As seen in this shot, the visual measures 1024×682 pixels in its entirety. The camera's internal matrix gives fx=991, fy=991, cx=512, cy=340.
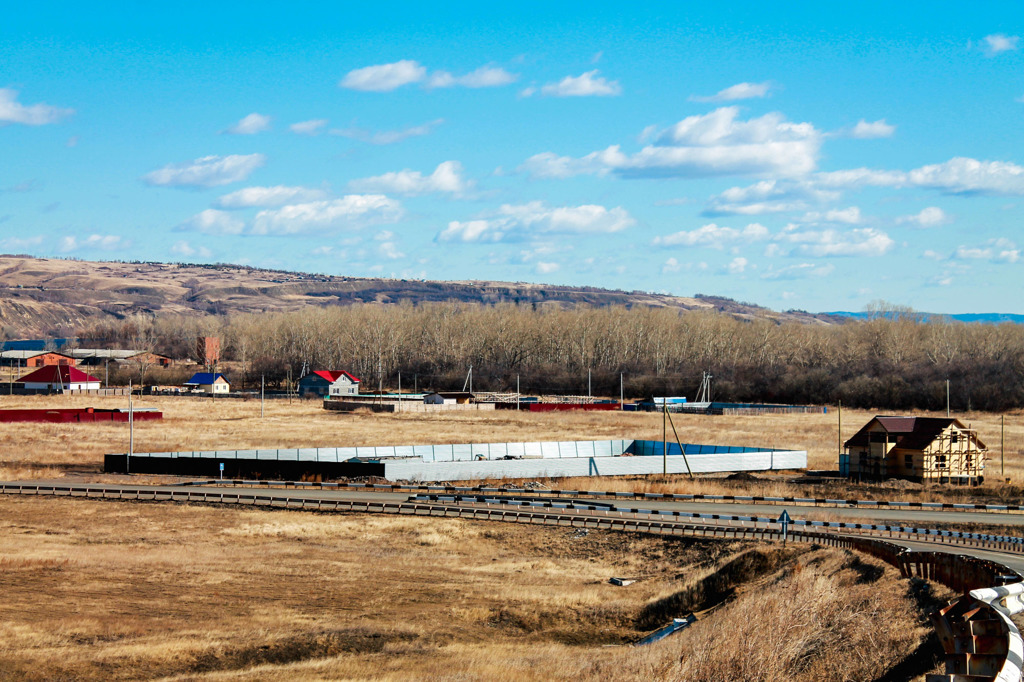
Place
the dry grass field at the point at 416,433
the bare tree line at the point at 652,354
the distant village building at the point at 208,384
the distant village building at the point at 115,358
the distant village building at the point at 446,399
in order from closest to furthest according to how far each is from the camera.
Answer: the dry grass field at the point at 416,433 → the distant village building at the point at 446,399 → the bare tree line at the point at 652,354 → the distant village building at the point at 208,384 → the distant village building at the point at 115,358

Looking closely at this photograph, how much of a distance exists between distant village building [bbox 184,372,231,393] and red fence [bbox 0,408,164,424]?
1977 inches

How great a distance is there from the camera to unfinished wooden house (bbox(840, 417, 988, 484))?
170 feet

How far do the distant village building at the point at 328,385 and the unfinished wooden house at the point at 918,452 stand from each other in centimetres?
8390

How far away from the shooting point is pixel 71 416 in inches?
2995

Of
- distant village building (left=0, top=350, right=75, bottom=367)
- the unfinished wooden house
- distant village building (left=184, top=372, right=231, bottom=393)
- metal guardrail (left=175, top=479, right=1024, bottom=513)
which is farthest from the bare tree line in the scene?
metal guardrail (left=175, top=479, right=1024, bottom=513)

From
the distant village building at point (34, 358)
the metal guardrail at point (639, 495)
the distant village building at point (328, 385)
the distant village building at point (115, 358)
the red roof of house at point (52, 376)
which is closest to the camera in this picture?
the metal guardrail at point (639, 495)

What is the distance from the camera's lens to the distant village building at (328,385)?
12738cm

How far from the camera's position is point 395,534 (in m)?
36.8

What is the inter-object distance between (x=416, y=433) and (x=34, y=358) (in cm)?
10461

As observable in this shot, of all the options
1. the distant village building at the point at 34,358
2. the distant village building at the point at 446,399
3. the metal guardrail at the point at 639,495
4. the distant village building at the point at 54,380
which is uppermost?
the distant village building at the point at 34,358

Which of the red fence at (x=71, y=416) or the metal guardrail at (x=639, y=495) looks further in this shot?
the red fence at (x=71, y=416)

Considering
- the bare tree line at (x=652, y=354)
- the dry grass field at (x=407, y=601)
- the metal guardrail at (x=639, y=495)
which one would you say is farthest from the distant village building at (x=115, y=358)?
the dry grass field at (x=407, y=601)

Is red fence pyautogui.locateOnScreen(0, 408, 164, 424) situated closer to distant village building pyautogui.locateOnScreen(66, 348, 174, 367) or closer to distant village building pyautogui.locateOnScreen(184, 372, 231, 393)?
distant village building pyautogui.locateOnScreen(184, 372, 231, 393)

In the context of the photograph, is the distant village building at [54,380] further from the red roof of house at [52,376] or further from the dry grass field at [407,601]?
the dry grass field at [407,601]
